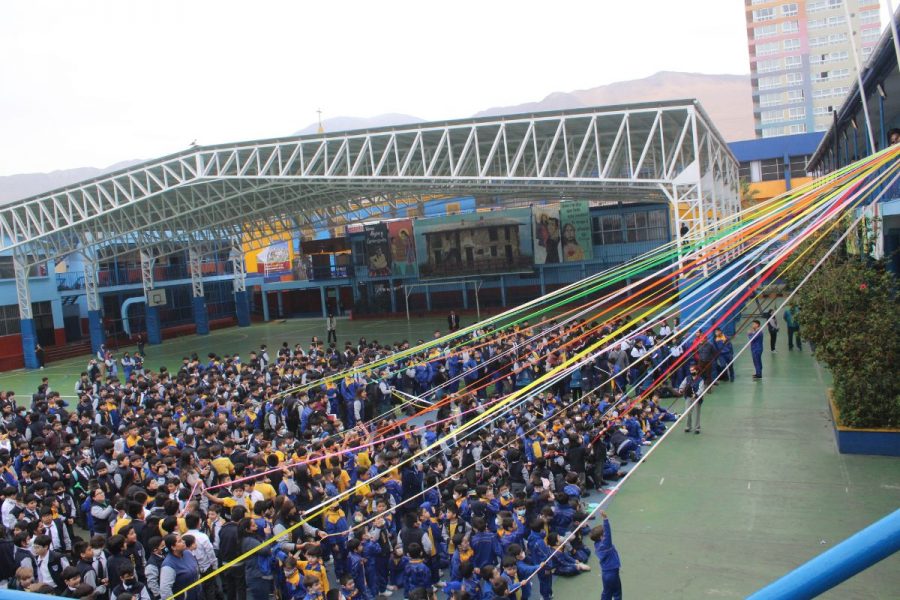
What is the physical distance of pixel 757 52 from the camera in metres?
69.6

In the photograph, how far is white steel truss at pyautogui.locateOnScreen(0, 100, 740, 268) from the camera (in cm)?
2144

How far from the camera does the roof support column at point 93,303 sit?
3145cm

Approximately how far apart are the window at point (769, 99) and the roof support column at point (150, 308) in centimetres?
5973

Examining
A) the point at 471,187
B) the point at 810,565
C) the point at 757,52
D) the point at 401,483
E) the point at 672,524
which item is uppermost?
the point at 757,52

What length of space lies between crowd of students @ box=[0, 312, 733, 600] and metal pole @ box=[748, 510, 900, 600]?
5163 millimetres

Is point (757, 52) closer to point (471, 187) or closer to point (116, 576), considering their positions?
point (471, 187)

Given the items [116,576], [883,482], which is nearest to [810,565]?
[116,576]

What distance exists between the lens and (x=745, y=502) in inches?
348

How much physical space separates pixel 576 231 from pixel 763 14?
50.5 m

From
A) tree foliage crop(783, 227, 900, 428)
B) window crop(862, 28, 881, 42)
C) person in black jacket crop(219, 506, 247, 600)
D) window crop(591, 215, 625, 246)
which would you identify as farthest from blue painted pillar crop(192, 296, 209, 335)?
window crop(862, 28, 881, 42)

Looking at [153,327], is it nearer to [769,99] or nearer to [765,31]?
[769,99]

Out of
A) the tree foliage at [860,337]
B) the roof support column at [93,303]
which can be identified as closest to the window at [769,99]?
the roof support column at [93,303]

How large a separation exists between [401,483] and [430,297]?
1146 inches

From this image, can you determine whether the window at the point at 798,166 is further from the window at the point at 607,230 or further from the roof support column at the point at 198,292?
the roof support column at the point at 198,292
